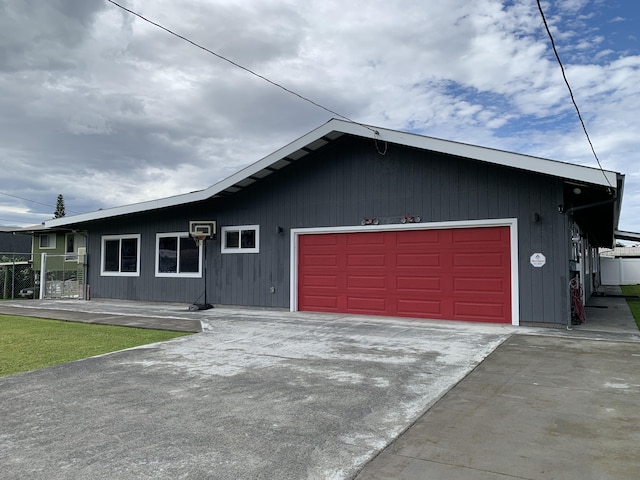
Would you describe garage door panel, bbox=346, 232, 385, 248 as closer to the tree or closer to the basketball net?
the basketball net

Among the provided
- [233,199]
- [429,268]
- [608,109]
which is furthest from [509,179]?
[233,199]

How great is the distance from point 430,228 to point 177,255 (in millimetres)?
7403

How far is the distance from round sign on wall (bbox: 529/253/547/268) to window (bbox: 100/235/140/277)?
10938mm

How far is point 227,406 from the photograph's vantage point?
4.01 m

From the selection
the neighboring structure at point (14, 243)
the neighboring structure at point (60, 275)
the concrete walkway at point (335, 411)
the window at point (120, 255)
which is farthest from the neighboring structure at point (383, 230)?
the neighboring structure at point (14, 243)

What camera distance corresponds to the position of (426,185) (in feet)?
31.1

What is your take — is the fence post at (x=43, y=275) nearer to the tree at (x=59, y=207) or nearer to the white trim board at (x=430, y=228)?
the white trim board at (x=430, y=228)

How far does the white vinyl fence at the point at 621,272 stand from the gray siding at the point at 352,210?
21193 mm

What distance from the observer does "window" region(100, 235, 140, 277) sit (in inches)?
542

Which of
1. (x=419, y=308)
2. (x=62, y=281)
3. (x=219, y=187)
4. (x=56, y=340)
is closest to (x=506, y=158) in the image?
(x=419, y=308)

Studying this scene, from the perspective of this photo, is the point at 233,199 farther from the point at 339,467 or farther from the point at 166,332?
the point at 339,467

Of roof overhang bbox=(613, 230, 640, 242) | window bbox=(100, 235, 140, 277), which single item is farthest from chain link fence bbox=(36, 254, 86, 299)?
roof overhang bbox=(613, 230, 640, 242)

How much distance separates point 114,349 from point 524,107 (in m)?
9.89

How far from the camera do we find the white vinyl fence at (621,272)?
988 inches
